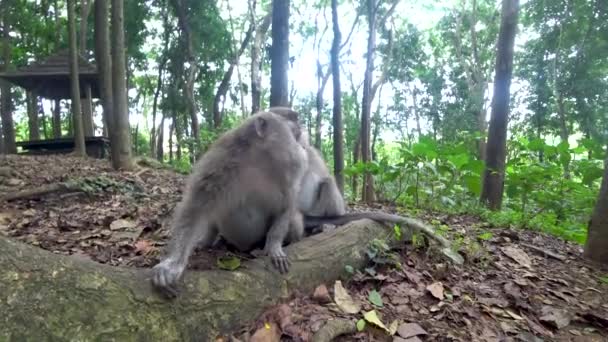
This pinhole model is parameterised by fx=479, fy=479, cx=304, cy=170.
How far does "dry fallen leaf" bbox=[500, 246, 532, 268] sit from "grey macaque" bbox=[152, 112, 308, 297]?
2.07m

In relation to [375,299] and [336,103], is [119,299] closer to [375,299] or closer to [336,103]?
[375,299]

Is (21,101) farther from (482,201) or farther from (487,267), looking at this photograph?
(487,267)

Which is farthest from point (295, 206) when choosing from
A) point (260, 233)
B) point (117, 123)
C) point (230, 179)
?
point (117, 123)

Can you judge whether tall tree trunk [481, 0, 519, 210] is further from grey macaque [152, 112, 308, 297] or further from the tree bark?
the tree bark

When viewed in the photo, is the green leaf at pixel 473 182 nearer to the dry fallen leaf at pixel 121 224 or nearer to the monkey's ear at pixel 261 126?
the monkey's ear at pixel 261 126

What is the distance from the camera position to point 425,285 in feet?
11.9

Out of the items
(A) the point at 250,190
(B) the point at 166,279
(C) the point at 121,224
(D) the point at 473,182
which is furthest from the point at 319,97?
(B) the point at 166,279

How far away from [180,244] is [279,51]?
13.8 ft

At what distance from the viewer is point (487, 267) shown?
416 cm

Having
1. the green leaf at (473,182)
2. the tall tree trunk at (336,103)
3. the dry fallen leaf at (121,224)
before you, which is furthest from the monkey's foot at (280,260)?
the tall tree trunk at (336,103)

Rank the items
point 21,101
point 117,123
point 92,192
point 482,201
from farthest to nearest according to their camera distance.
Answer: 1. point 21,101
2. point 117,123
3. point 482,201
4. point 92,192

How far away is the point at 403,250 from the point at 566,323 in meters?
1.32

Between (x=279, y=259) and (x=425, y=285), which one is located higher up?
(x=279, y=259)

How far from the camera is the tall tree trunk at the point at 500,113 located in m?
7.96
